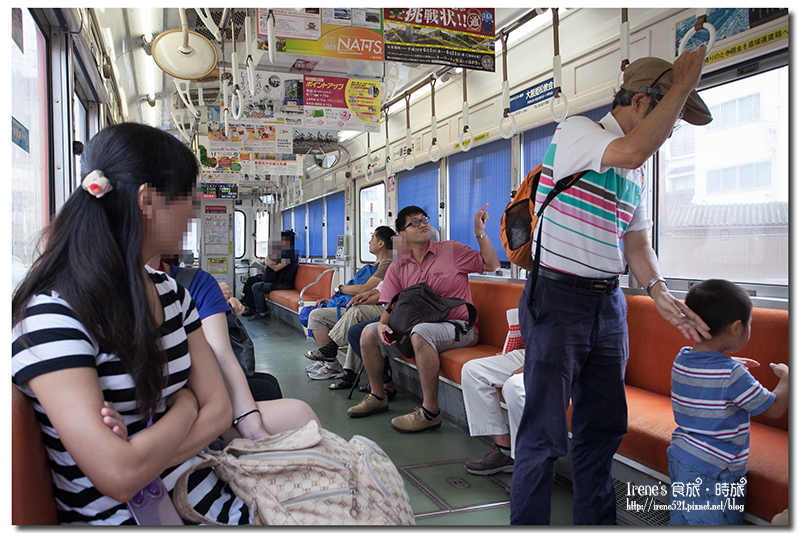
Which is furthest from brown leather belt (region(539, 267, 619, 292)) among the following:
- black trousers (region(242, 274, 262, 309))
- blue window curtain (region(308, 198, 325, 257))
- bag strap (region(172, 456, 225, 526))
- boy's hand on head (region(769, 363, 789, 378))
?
black trousers (region(242, 274, 262, 309))

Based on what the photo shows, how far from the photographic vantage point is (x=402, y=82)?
6.43m

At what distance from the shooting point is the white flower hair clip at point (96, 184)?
109 centimetres

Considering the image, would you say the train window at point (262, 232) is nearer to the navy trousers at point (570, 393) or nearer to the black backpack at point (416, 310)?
the black backpack at point (416, 310)

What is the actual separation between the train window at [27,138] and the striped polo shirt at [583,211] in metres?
2.03

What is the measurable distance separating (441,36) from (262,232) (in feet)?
44.1

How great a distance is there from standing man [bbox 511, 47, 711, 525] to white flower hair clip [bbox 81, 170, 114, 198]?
4.66 feet

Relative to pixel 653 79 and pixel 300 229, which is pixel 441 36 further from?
pixel 300 229

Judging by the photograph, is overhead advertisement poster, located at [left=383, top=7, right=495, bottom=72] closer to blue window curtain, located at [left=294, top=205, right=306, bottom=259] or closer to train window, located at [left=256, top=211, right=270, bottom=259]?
blue window curtain, located at [left=294, top=205, right=306, bottom=259]

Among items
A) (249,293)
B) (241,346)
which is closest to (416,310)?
(241,346)

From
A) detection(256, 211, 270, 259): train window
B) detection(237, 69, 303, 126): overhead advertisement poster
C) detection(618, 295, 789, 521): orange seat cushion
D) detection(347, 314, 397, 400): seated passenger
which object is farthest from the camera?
detection(256, 211, 270, 259): train window

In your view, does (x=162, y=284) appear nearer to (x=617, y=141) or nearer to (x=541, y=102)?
(x=617, y=141)

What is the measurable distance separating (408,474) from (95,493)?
2.10 m

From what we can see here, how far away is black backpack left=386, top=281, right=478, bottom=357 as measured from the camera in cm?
396

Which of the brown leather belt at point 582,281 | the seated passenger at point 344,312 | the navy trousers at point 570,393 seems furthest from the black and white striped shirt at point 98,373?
the seated passenger at point 344,312
